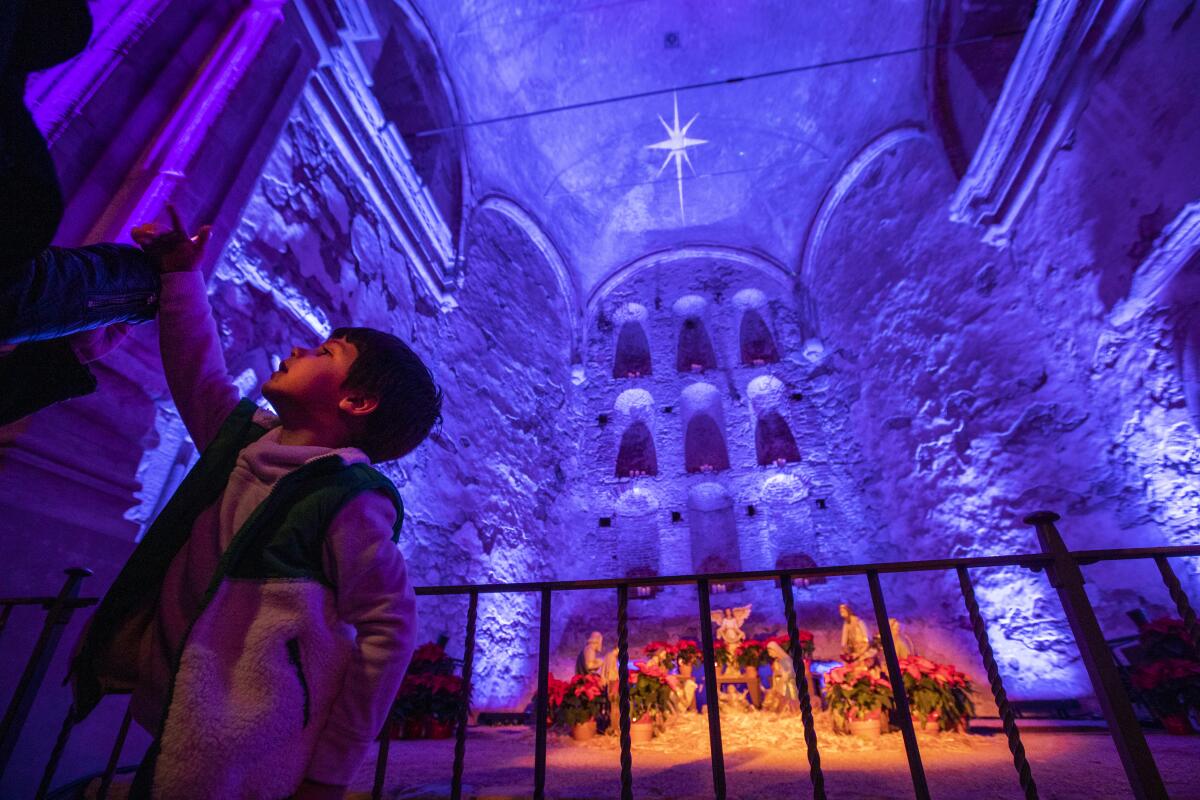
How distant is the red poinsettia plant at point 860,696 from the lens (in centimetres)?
449

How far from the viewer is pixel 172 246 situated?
1303 mm

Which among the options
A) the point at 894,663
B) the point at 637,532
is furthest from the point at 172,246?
the point at 637,532

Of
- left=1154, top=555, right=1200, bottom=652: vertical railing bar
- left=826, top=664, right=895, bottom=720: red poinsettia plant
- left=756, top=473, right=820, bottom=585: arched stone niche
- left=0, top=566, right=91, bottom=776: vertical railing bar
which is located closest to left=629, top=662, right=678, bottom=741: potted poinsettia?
left=826, top=664, right=895, bottom=720: red poinsettia plant

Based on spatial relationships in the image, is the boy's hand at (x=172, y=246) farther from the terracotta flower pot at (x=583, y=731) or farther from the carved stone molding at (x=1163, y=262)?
the carved stone molding at (x=1163, y=262)

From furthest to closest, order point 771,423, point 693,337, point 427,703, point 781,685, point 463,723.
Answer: point 693,337 → point 771,423 → point 781,685 → point 427,703 → point 463,723

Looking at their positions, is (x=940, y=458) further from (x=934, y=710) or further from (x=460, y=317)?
(x=460, y=317)

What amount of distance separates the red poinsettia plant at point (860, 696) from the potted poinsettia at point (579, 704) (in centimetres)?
202

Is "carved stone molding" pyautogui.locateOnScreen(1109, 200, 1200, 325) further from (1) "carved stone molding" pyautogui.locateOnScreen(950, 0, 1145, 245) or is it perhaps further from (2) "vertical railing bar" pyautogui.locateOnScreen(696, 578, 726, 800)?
(2) "vertical railing bar" pyautogui.locateOnScreen(696, 578, 726, 800)

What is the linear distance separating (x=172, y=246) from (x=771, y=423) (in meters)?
10.3

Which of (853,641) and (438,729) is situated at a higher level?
(853,641)

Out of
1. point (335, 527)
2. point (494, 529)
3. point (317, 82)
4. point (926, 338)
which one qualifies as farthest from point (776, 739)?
point (317, 82)

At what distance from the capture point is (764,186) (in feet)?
37.0

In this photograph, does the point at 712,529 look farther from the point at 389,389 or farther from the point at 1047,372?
the point at 389,389

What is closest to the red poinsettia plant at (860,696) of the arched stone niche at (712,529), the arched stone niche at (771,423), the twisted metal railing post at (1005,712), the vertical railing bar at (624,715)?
the twisted metal railing post at (1005,712)
